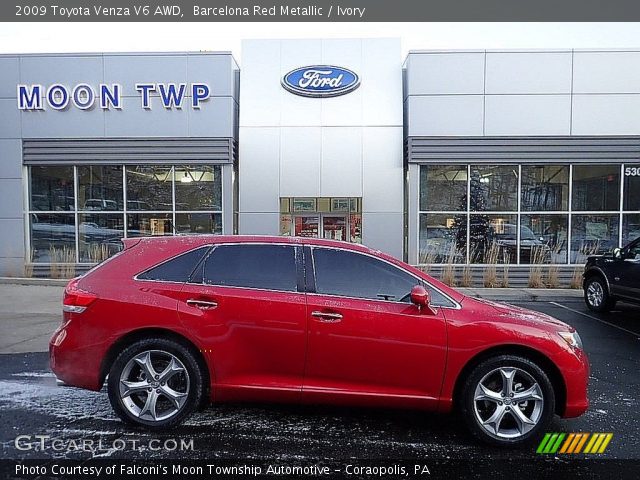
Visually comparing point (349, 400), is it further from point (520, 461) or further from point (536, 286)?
point (536, 286)

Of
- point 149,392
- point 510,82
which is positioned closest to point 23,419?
point 149,392

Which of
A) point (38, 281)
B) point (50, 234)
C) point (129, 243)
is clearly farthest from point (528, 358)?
point (50, 234)

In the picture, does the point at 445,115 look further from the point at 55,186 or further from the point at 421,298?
the point at 55,186

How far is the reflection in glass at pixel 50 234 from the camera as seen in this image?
1466cm

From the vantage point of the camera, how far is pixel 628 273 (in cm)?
894

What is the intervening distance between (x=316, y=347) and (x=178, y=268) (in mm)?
1424

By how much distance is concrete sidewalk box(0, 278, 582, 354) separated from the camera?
7051mm

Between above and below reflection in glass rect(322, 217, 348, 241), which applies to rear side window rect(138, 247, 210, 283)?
below

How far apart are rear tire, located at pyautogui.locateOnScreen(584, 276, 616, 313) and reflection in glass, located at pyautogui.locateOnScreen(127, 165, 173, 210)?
1160cm

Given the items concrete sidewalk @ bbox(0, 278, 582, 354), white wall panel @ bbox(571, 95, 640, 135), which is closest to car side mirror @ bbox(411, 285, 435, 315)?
concrete sidewalk @ bbox(0, 278, 582, 354)

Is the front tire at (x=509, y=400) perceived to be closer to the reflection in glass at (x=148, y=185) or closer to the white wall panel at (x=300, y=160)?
the white wall panel at (x=300, y=160)

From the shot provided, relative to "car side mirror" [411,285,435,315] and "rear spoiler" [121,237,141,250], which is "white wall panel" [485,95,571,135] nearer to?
"car side mirror" [411,285,435,315]

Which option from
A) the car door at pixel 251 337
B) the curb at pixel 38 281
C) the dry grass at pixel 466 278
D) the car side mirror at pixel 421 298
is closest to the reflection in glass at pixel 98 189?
the curb at pixel 38 281

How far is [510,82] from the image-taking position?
1388 cm
